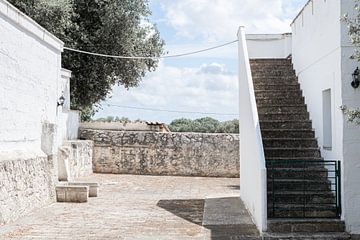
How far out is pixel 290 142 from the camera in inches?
388

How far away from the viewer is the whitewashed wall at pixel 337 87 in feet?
26.4

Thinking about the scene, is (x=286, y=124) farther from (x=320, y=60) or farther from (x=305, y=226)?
(x=305, y=226)

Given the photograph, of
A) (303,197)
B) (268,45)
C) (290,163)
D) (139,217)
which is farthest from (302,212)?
(268,45)

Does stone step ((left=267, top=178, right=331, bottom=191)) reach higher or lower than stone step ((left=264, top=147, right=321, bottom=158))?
lower

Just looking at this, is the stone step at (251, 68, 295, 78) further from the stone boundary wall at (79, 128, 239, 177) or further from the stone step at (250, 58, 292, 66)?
the stone boundary wall at (79, 128, 239, 177)

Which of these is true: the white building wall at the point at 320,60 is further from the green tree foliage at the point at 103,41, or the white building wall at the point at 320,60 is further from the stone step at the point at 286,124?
the green tree foliage at the point at 103,41

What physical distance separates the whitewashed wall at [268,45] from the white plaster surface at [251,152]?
7.01 ft

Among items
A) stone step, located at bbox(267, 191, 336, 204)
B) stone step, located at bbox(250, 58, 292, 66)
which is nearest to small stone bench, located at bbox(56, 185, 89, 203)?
stone step, located at bbox(267, 191, 336, 204)

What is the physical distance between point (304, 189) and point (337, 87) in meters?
1.89

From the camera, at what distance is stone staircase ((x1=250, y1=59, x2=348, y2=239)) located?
26.0 ft

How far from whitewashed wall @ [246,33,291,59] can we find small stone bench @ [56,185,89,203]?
621cm

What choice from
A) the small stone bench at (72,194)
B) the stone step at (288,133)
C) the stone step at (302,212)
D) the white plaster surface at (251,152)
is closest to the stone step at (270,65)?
the white plaster surface at (251,152)

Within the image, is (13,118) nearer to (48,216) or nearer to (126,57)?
(48,216)

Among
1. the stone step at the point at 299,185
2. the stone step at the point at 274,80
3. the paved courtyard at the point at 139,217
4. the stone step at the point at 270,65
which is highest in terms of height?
the stone step at the point at 270,65
